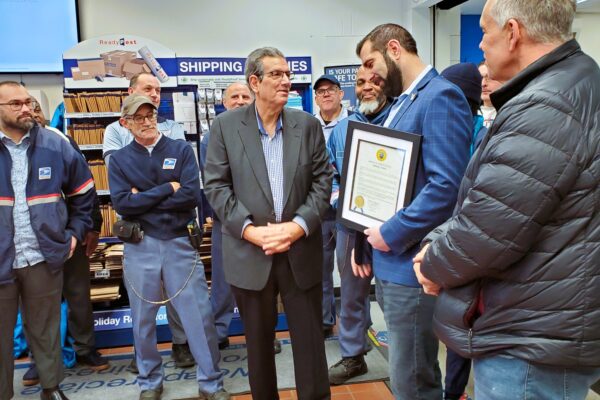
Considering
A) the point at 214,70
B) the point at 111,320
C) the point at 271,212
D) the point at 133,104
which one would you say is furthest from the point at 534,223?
the point at 214,70

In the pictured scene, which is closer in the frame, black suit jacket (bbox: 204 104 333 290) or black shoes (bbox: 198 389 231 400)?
black suit jacket (bbox: 204 104 333 290)

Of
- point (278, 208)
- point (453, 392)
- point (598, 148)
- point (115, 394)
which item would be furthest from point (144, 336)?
point (598, 148)

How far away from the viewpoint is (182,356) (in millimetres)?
3482

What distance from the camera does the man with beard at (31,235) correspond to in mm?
2682

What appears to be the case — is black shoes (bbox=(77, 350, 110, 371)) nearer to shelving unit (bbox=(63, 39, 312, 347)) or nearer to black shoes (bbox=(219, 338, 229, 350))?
shelving unit (bbox=(63, 39, 312, 347))

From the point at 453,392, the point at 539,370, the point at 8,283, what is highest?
the point at 539,370

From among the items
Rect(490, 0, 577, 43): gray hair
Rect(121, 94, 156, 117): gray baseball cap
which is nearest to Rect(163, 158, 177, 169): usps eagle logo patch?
Rect(121, 94, 156, 117): gray baseball cap

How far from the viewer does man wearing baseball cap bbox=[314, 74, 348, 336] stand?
12.4ft

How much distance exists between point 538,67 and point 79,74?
171 inches

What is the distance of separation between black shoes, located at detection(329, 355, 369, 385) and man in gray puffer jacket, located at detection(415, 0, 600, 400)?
196 centimetres

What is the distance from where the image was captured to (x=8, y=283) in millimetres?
2670

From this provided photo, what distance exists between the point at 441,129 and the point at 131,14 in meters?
4.27

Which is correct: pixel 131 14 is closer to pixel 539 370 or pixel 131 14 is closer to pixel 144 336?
pixel 144 336

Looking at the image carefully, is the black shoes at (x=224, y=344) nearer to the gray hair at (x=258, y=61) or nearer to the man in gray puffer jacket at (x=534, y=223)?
the gray hair at (x=258, y=61)
